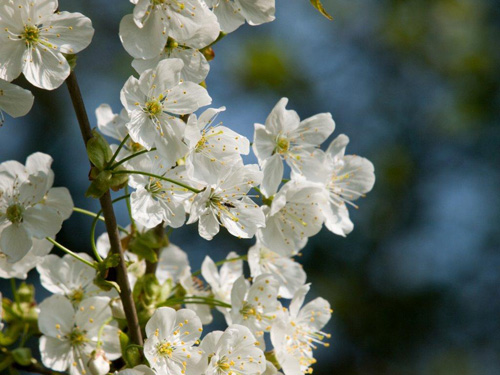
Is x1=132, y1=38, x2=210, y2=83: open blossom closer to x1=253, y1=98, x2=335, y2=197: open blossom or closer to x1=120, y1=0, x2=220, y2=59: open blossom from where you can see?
x1=120, y1=0, x2=220, y2=59: open blossom

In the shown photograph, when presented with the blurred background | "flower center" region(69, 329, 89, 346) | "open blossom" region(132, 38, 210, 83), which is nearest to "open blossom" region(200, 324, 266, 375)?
"flower center" region(69, 329, 89, 346)

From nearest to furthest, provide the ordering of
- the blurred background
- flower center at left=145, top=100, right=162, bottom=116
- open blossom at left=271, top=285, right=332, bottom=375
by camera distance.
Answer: flower center at left=145, top=100, right=162, bottom=116
open blossom at left=271, top=285, right=332, bottom=375
the blurred background

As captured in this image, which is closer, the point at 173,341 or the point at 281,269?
the point at 173,341

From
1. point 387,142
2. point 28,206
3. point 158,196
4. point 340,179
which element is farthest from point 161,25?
point 387,142

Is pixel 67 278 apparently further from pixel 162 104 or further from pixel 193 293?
pixel 162 104

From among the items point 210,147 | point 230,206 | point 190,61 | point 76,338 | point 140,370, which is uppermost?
point 190,61

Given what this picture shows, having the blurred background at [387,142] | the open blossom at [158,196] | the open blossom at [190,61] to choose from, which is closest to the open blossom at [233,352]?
the open blossom at [158,196]

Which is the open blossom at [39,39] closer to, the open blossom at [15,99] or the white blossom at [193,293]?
the open blossom at [15,99]
